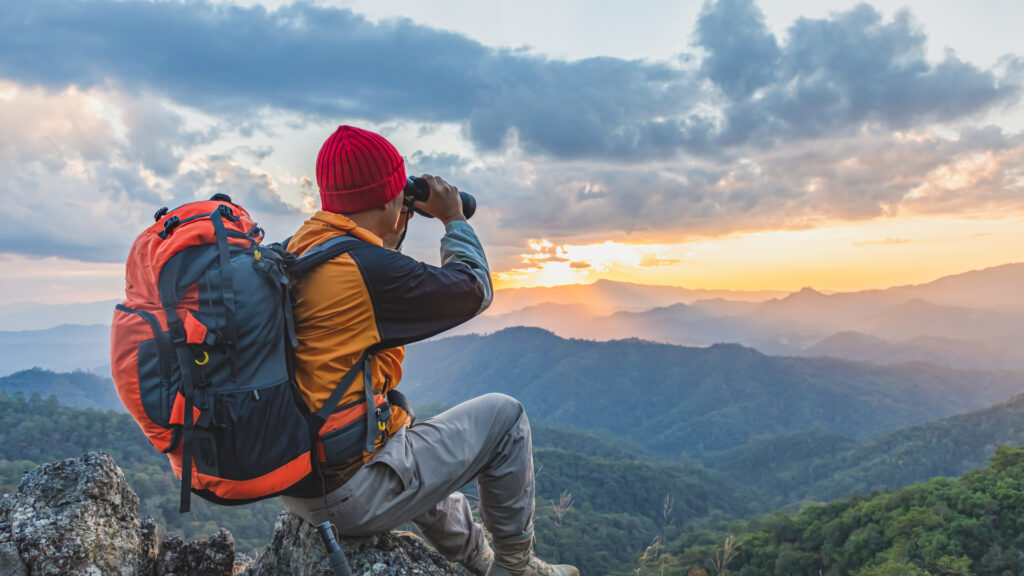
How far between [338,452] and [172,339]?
95cm

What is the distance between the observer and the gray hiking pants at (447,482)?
10.5ft

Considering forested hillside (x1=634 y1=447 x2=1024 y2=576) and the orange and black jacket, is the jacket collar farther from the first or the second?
forested hillside (x1=634 y1=447 x2=1024 y2=576)

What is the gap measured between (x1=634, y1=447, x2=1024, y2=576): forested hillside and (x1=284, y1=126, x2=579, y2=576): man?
80.4 feet

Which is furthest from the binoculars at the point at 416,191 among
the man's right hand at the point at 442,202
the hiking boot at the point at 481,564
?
the hiking boot at the point at 481,564

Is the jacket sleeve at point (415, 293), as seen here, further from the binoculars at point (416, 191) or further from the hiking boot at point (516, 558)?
the hiking boot at point (516, 558)

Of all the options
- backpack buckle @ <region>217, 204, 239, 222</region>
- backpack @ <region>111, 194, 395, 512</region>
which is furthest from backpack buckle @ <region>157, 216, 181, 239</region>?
backpack buckle @ <region>217, 204, 239, 222</region>

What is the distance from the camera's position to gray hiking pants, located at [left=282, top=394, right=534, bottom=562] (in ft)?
10.5

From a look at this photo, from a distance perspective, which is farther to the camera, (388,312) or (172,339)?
(388,312)

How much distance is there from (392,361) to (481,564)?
5.40 feet

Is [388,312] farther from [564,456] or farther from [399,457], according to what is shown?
[564,456]

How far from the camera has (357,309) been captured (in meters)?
2.92

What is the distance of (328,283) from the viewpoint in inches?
113

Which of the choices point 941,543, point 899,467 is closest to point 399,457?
point 941,543

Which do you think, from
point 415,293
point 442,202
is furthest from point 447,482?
point 442,202
